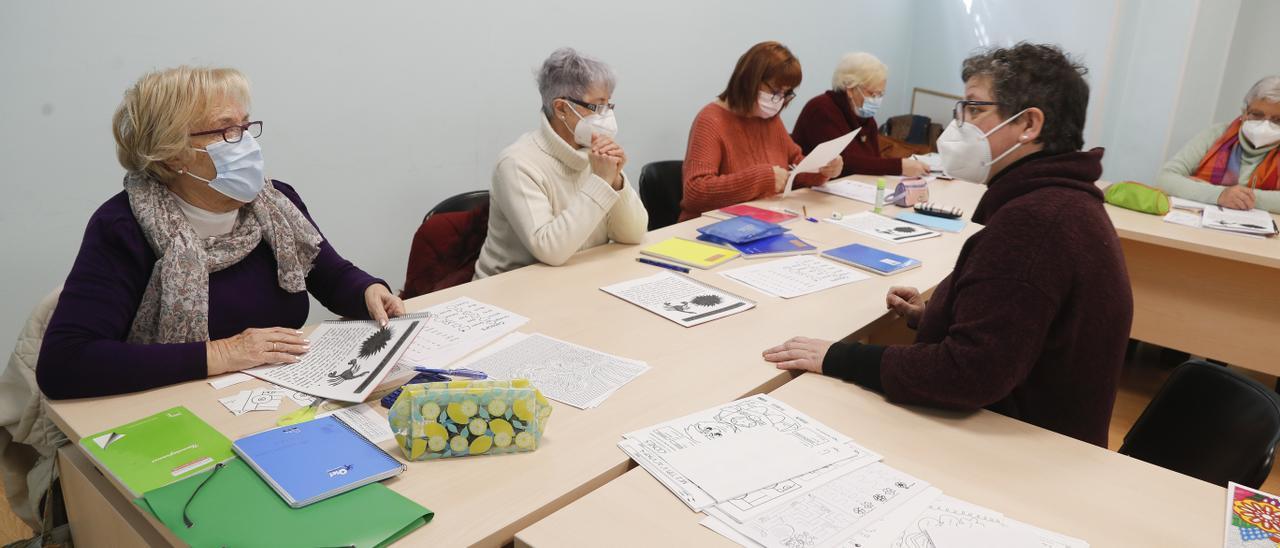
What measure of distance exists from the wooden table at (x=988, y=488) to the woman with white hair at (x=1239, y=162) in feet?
9.27

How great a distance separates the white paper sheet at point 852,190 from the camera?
3.30 m

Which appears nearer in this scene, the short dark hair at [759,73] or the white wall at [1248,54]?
the short dark hair at [759,73]

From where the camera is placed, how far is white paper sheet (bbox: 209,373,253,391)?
1467mm

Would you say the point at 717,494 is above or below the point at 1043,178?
below

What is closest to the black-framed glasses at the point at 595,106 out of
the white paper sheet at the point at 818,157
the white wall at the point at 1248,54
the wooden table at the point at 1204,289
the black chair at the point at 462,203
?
the black chair at the point at 462,203

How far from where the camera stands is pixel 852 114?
3.83 m

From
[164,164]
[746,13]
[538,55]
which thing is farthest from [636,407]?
[746,13]

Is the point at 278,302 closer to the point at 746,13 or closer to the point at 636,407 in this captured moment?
the point at 636,407

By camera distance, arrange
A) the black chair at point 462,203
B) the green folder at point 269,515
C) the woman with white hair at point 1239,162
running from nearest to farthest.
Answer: the green folder at point 269,515 < the black chair at point 462,203 < the woman with white hair at point 1239,162

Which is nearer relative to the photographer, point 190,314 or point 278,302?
point 190,314

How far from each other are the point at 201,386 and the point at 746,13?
3702mm

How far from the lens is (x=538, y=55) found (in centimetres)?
348

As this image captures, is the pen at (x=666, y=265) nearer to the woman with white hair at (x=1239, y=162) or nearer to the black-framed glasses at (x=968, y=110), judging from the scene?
the black-framed glasses at (x=968, y=110)

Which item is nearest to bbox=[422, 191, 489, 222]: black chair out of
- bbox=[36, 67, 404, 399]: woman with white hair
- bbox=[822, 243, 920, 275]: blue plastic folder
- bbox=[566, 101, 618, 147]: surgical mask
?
bbox=[566, 101, 618, 147]: surgical mask
